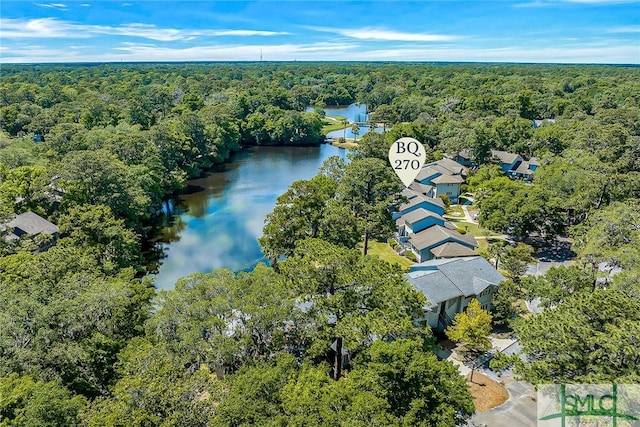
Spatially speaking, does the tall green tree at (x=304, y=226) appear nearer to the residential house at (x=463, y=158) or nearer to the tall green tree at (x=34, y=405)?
the tall green tree at (x=34, y=405)

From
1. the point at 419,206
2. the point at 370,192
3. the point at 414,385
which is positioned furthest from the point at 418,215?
the point at 414,385

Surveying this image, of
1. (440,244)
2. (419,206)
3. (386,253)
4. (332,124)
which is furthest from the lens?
(332,124)

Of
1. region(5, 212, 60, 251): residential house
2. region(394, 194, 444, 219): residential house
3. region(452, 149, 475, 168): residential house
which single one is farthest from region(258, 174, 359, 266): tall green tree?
region(452, 149, 475, 168): residential house

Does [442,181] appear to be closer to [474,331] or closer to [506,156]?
[506,156]

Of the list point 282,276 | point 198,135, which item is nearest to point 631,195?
point 282,276

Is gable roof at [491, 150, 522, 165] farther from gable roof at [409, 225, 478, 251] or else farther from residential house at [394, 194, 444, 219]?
gable roof at [409, 225, 478, 251]

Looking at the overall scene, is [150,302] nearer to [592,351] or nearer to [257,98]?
[592,351]

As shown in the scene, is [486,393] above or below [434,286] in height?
below
